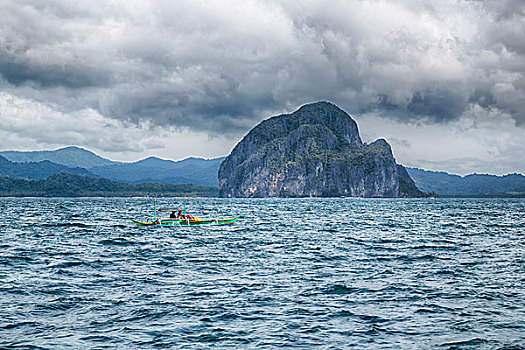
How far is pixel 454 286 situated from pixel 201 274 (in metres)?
16.0

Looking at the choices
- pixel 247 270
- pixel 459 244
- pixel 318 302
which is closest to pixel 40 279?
pixel 247 270

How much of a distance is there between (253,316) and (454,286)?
1350 centimetres

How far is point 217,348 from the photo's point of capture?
1594 centimetres

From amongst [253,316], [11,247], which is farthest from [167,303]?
[11,247]

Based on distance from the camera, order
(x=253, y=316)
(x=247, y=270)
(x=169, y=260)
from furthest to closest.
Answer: (x=169, y=260), (x=247, y=270), (x=253, y=316)

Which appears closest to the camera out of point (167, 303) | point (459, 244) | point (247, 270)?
point (167, 303)

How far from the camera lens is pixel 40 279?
28719mm

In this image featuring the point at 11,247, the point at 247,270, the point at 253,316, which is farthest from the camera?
the point at 11,247

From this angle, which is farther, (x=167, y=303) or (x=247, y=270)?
(x=247, y=270)

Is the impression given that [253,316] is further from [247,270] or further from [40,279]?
[40,279]

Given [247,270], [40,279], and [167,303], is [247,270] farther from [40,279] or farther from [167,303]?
[40,279]

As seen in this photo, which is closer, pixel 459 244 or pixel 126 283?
pixel 126 283

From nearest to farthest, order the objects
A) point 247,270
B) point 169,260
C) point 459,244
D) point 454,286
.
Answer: point 454,286 < point 247,270 < point 169,260 < point 459,244

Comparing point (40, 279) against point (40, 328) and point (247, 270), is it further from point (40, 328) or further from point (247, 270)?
point (247, 270)
